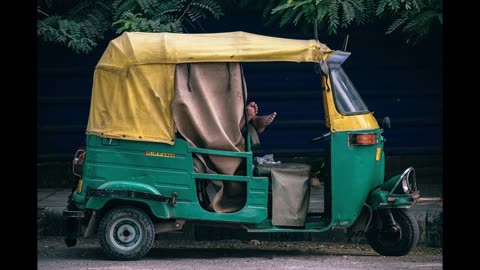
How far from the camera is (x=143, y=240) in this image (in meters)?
9.17

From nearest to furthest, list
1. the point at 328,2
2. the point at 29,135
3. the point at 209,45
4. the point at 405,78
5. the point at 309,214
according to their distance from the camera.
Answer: the point at 29,135, the point at 209,45, the point at 309,214, the point at 328,2, the point at 405,78

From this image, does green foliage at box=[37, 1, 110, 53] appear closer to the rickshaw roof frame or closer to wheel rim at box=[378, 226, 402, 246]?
the rickshaw roof frame

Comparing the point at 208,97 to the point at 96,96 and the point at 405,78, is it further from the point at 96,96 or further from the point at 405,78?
the point at 405,78

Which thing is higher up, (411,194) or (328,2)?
(328,2)

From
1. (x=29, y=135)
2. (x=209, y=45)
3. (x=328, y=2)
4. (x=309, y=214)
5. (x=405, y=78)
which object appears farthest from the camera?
(x=405, y=78)

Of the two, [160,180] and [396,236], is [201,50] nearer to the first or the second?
[160,180]

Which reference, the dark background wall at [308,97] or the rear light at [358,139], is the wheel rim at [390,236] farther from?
the dark background wall at [308,97]

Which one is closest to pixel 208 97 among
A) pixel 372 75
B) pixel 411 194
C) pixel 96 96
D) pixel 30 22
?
pixel 96 96

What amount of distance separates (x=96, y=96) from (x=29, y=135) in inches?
155

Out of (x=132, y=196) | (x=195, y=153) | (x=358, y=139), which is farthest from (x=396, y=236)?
(x=132, y=196)

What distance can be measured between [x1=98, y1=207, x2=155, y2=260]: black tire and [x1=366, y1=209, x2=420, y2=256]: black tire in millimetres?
2283

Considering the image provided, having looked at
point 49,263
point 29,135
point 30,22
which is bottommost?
point 49,263

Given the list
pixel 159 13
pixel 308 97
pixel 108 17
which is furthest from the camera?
pixel 308 97

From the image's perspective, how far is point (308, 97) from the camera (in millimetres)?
13352
